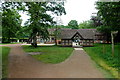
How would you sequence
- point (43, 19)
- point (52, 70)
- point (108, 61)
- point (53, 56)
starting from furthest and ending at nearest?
point (43, 19), point (53, 56), point (108, 61), point (52, 70)

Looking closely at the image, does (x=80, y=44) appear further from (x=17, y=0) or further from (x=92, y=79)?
(x=92, y=79)

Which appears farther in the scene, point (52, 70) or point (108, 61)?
point (108, 61)

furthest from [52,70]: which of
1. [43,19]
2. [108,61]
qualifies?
[43,19]

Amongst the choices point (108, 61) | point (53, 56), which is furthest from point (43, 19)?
point (108, 61)

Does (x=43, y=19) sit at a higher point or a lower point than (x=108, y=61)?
higher

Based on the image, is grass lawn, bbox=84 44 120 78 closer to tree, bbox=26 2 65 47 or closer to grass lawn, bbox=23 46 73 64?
grass lawn, bbox=23 46 73 64

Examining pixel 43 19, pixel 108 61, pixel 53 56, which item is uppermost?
pixel 43 19

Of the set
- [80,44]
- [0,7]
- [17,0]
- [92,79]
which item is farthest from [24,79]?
[80,44]

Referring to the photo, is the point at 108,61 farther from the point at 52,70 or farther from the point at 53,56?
the point at 53,56

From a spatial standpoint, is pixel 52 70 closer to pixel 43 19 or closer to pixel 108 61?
pixel 108 61

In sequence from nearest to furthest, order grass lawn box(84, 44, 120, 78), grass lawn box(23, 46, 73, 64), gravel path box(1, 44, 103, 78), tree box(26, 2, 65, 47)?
gravel path box(1, 44, 103, 78) → grass lawn box(84, 44, 120, 78) → grass lawn box(23, 46, 73, 64) → tree box(26, 2, 65, 47)

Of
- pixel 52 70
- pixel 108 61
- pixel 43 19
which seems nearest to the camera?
pixel 52 70

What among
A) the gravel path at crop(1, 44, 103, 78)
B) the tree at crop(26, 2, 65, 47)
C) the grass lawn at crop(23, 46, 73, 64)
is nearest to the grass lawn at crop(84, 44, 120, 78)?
the gravel path at crop(1, 44, 103, 78)

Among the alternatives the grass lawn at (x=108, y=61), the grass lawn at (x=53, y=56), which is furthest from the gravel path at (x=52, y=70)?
the grass lawn at (x=53, y=56)
